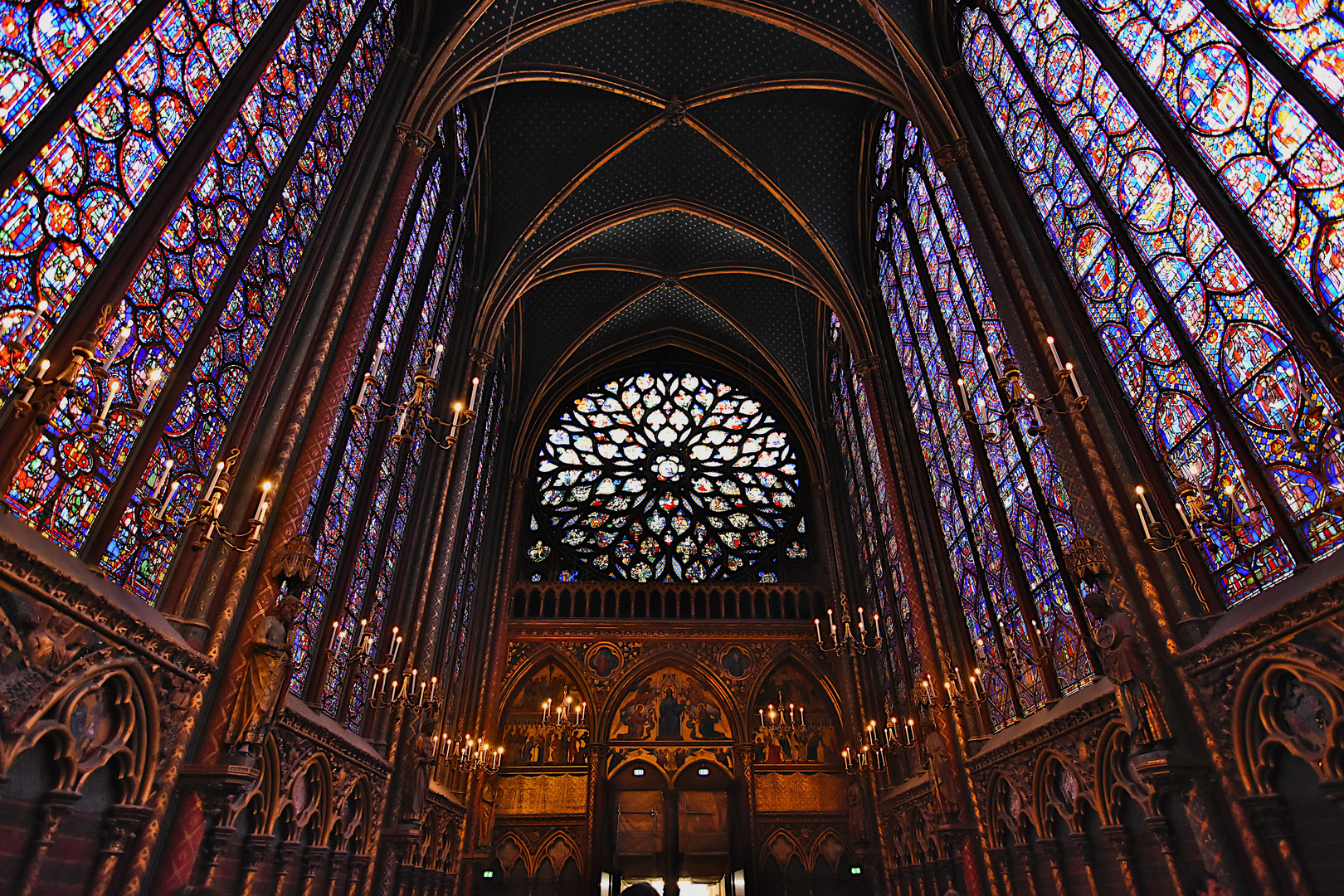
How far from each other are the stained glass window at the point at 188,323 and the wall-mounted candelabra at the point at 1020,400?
6.28m

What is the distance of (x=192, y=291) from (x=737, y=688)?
51.5 feet

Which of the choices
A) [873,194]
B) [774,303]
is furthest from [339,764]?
[774,303]

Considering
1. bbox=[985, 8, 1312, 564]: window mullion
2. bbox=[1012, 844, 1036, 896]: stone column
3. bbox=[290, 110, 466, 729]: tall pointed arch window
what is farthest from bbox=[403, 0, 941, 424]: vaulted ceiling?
bbox=[1012, 844, 1036, 896]: stone column

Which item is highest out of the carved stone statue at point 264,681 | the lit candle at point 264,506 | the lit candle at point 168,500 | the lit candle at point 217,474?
the lit candle at point 168,500

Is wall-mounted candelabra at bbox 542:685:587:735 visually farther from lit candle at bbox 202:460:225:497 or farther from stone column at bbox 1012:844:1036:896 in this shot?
lit candle at bbox 202:460:225:497

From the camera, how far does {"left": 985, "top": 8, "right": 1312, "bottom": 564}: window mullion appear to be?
21.5 ft

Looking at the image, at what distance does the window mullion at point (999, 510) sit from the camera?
10.4m

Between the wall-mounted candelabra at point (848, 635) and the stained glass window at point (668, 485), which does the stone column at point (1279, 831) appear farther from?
the stained glass window at point (668, 485)

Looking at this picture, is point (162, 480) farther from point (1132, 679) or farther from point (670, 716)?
point (670, 716)

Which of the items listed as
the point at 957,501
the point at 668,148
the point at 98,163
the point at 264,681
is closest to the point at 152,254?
the point at 98,163

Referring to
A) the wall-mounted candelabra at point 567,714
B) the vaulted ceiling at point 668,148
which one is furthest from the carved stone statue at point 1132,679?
the wall-mounted candelabra at point 567,714

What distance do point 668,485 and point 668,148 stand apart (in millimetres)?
9603

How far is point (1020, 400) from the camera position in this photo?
5906mm

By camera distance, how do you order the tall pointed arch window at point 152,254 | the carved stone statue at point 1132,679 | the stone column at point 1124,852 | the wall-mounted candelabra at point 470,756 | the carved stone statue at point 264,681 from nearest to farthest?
the tall pointed arch window at point 152,254 < the carved stone statue at point 264,681 < the carved stone statue at point 1132,679 < the stone column at point 1124,852 < the wall-mounted candelabra at point 470,756
